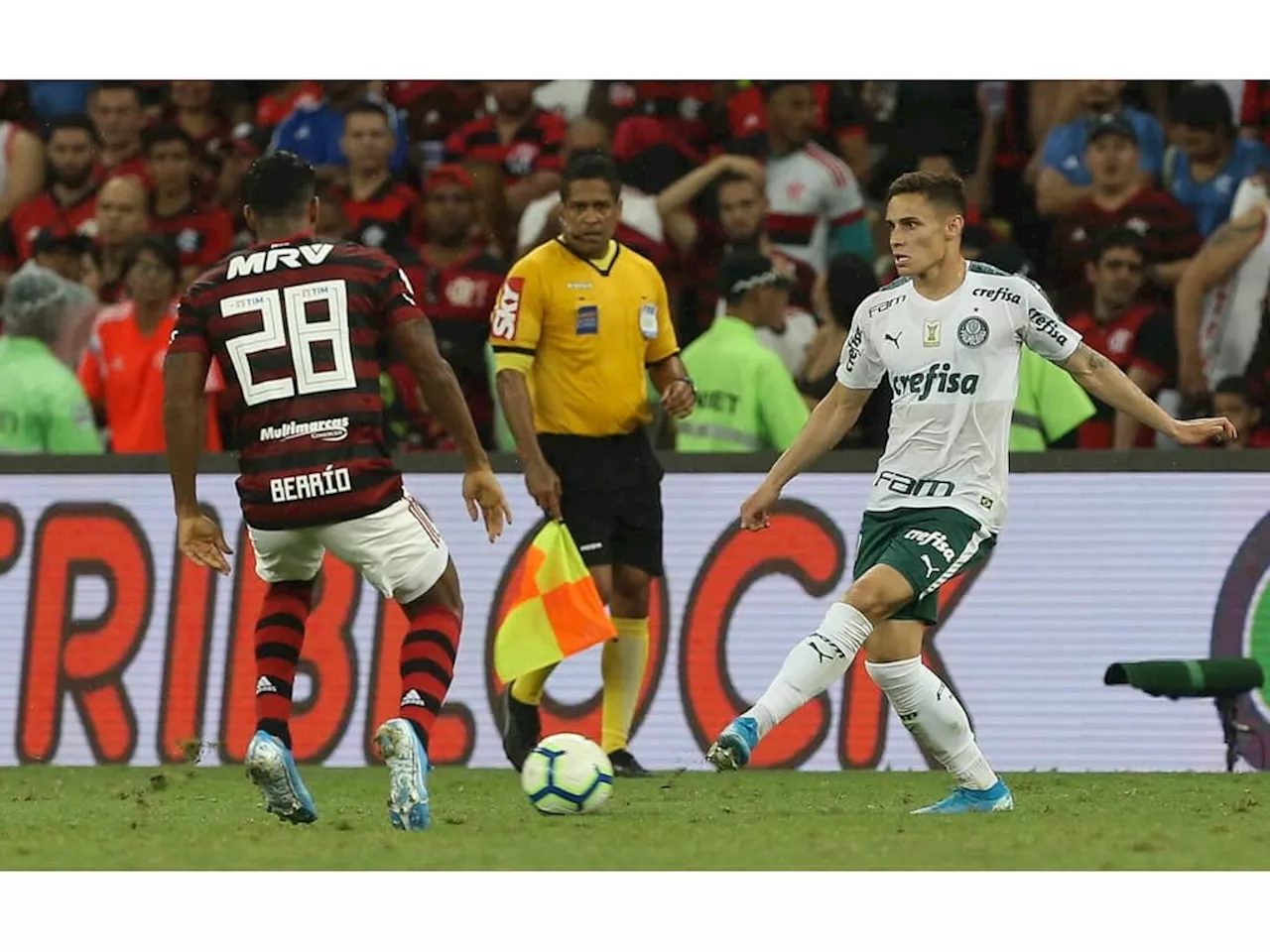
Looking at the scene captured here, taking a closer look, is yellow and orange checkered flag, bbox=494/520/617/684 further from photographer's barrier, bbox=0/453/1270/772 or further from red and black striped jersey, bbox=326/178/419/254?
red and black striped jersey, bbox=326/178/419/254

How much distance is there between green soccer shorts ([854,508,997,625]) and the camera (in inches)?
333

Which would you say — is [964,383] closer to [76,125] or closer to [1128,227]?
[1128,227]

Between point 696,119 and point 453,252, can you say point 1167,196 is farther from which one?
point 453,252

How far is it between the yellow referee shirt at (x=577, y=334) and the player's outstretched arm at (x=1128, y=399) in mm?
2498

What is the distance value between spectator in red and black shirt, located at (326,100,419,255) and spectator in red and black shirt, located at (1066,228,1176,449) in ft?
12.8

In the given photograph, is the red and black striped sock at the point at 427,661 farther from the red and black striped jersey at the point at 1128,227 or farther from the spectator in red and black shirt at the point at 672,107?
the spectator in red and black shirt at the point at 672,107

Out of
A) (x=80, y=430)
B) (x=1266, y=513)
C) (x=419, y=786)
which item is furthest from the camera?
(x=80, y=430)

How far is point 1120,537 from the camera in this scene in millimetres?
11594

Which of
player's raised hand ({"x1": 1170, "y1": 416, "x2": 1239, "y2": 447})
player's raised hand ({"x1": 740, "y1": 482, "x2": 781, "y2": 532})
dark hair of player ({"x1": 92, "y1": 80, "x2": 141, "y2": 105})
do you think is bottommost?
player's raised hand ({"x1": 740, "y1": 482, "x2": 781, "y2": 532})

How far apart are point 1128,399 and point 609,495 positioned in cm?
280

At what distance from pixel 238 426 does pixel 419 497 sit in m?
3.45

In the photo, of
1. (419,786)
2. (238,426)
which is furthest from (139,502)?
(419,786)

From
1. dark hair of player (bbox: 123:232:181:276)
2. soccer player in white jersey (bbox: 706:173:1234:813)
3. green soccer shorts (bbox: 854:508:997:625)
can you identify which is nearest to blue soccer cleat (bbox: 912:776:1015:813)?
soccer player in white jersey (bbox: 706:173:1234:813)

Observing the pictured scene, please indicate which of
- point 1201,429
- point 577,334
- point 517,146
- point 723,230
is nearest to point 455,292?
point 517,146
